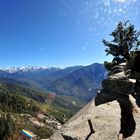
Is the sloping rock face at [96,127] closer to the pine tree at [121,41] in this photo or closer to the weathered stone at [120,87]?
the weathered stone at [120,87]

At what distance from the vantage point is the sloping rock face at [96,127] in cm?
2121

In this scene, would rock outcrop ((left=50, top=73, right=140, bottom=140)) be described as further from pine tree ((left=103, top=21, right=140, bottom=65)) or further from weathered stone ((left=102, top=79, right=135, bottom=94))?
pine tree ((left=103, top=21, right=140, bottom=65))

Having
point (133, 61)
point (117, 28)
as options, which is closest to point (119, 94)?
point (133, 61)

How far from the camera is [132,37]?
7475 cm

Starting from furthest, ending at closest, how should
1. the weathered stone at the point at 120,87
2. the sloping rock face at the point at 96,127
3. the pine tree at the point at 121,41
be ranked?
the pine tree at the point at 121,41
the weathered stone at the point at 120,87
the sloping rock face at the point at 96,127

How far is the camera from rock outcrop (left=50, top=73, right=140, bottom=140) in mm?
20945

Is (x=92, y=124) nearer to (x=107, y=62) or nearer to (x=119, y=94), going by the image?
(x=119, y=94)

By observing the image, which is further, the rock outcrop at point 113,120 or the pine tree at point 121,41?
the pine tree at point 121,41

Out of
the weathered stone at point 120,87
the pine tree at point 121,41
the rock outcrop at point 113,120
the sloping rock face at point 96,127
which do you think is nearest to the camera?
the rock outcrop at point 113,120

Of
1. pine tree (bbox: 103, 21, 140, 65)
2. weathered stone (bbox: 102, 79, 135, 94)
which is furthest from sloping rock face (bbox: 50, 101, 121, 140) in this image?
pine tree (bbox: 103, 21, 140, 65)

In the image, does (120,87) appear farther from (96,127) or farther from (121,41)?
(121,41)

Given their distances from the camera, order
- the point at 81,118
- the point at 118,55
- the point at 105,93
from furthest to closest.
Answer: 1. the point at 118,55
2. the point at 105,93
3. the point at 81,118

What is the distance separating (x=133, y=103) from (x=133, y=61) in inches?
451

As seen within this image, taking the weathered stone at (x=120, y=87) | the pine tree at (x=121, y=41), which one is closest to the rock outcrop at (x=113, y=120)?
the weathered stone at (x=120, y=87)
